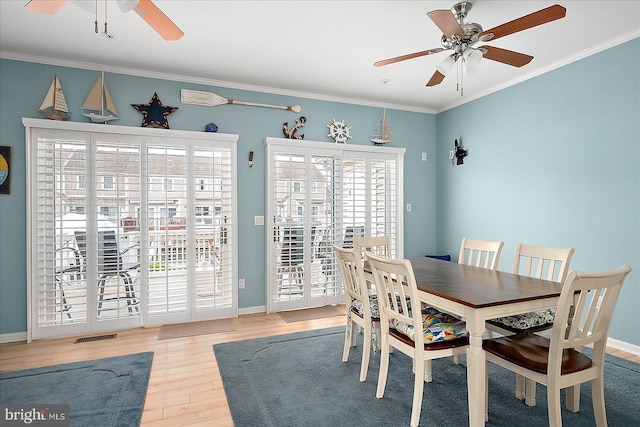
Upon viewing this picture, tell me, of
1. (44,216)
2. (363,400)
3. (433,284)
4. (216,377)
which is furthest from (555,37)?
(44,216)

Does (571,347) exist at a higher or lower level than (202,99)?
lower

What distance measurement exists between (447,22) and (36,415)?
3.23 metres

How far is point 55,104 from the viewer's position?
3.36m

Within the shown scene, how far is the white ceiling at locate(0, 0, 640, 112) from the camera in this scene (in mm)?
2613

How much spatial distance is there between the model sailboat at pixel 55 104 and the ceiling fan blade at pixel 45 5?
6.09 ft

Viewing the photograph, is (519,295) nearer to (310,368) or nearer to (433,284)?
(433,284)

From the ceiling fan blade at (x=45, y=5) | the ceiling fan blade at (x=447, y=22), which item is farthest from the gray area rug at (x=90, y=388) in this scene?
the ceiling fan blade at (x=447, y=22)

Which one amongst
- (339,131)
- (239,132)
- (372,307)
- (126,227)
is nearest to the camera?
(372,307)

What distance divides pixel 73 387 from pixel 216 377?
0.93 metres

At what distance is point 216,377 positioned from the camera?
2.63 metres

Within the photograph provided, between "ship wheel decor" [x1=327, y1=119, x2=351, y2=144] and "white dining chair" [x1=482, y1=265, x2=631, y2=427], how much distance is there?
3.19 meters

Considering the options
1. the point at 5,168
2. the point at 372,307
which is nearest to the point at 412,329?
the point at 372,307

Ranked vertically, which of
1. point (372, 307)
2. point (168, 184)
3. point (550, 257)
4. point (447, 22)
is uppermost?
point (447, 22)

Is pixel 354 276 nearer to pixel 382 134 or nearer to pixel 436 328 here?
pixel 436 328
